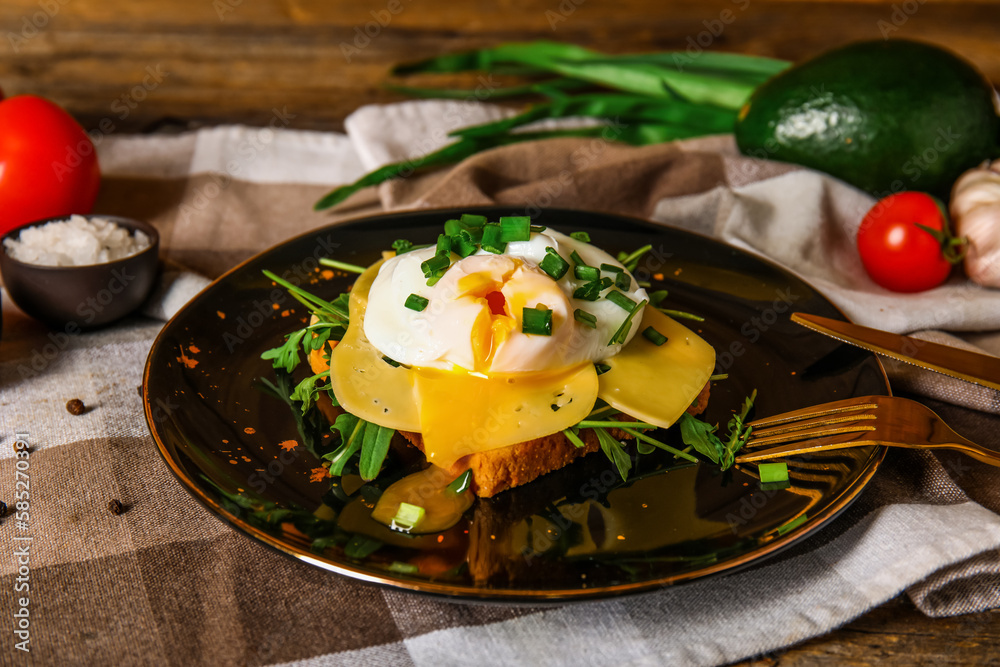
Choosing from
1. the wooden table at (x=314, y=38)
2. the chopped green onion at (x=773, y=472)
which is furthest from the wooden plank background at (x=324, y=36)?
the chopped green onion at (x=773, y=472)

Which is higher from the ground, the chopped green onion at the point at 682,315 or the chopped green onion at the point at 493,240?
the chopped green onion at the point at 493,240

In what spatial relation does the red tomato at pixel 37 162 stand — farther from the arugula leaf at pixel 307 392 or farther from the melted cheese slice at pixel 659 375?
the melted cheese slice at pixel 659 375

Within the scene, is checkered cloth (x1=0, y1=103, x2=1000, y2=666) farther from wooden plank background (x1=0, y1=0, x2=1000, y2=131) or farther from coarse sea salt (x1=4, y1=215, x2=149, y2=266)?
wooden plank background (x1=0, y1=0, x2=1000, y2=131)

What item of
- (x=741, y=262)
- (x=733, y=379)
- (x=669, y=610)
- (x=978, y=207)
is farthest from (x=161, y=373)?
(x=978, y=207)

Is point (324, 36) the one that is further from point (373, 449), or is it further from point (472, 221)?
point (373, 449)

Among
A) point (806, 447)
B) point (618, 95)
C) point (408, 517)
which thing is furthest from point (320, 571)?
point (618, 95)

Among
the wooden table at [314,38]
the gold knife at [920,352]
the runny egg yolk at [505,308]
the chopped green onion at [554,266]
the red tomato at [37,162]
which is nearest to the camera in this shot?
the runny egg yolk at [505,308]
